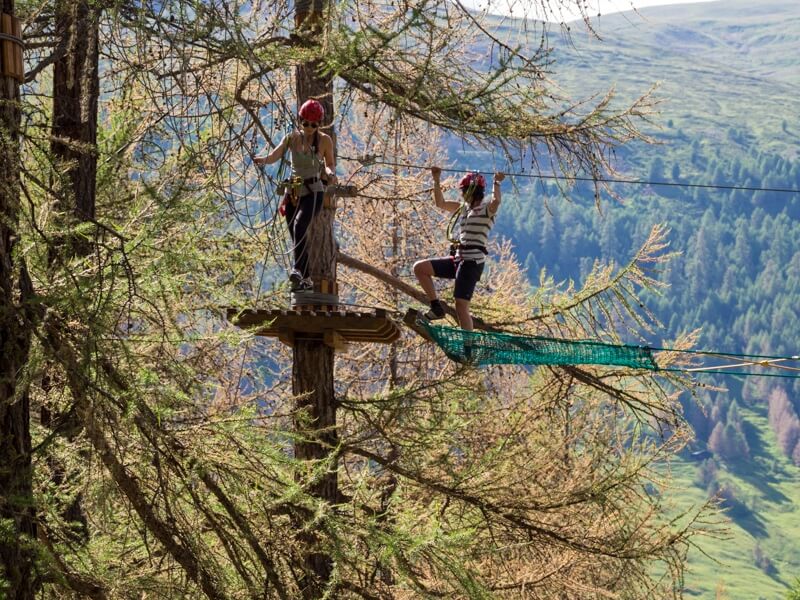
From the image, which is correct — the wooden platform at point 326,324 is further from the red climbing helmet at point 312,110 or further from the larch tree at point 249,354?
the red climbing helmet at point 312,110

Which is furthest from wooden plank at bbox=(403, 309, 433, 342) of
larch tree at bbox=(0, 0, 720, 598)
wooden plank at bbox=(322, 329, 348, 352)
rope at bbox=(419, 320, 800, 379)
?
larch tree at bbox=(0, 0, 720, 598)

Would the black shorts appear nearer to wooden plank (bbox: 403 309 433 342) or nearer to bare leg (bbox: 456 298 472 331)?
bare leg (bbox: 456 298 472 331)

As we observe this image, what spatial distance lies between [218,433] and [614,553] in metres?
4.82

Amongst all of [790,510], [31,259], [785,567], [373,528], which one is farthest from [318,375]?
[790,510]

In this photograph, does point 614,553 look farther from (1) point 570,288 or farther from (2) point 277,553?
(2) point 277,553

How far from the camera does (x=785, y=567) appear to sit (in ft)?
480

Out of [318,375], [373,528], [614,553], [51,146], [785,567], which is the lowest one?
[785,567]

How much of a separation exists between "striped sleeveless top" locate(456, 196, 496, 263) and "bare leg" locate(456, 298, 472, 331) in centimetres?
32

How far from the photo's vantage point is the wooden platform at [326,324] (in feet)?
25.5

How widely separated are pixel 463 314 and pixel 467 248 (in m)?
0.50

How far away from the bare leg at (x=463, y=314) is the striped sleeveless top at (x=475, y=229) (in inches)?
12.8

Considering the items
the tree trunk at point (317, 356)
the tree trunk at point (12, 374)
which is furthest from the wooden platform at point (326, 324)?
the tree trunk at point (12, 374)

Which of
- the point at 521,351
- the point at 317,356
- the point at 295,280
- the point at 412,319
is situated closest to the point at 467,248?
the point at 412,319

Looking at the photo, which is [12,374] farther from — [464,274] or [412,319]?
[464,274]
